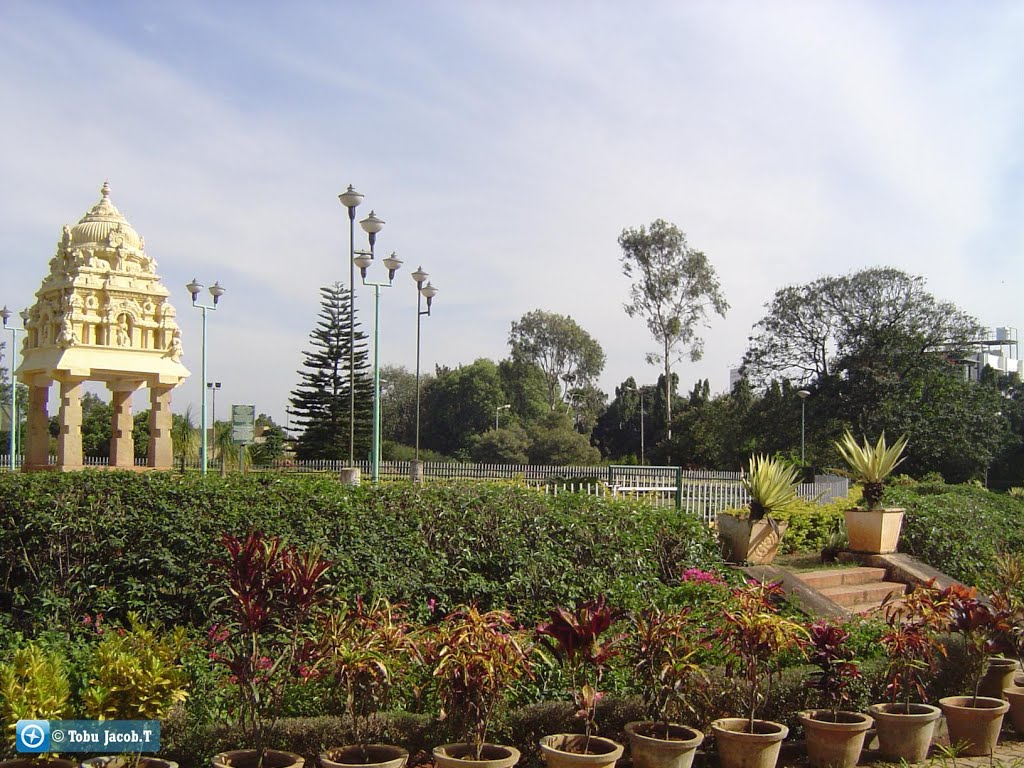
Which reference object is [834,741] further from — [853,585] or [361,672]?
[853,585]

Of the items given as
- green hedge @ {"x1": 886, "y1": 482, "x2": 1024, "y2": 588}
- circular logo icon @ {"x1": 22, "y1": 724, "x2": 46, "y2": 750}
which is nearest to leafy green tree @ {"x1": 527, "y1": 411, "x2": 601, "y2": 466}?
green hedge @ {"x1": 886, "y1": 482, "x2": 1024, "y2": 588}

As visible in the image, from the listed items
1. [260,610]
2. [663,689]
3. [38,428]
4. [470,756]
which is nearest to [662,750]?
[663,689]

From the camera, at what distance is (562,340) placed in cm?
6406

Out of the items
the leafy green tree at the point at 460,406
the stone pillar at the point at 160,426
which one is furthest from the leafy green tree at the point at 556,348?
the stone pillar at the point at 160,426

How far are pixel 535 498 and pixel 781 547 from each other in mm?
4903

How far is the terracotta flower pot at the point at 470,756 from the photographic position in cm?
424

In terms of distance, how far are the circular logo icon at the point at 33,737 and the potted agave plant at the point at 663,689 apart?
9.40 feet

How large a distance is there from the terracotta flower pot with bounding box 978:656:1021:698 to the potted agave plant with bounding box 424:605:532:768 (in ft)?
12.5

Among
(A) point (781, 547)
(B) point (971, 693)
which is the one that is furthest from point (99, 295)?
(B) point (971, 693)

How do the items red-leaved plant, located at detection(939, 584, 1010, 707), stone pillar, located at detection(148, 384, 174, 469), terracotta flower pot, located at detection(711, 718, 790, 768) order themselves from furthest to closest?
stone pillar, located at detection(148, 384, 174, 469) → red-leaved plant, located at detection(939, 584, 1010, 707) → terracotta flower pot, located at detection(711, 718, 790, 768)

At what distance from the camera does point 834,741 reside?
5258mm

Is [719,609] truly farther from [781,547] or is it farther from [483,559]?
[781,547]

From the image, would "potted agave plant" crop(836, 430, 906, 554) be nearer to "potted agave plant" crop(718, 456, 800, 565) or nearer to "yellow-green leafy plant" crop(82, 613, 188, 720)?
"potted agave plant" crop(718, 456, 800, 565)

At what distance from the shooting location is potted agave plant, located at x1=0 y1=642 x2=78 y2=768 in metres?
4.14
